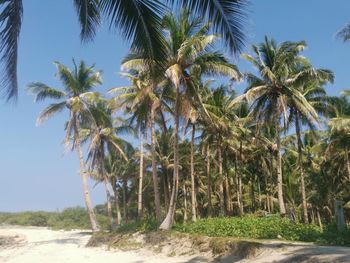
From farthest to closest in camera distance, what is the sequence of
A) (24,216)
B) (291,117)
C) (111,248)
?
1. (24,216)
2. (291,117)
3. (111,248)

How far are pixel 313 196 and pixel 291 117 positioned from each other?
2025 centimetres

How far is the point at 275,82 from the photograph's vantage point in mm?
26531

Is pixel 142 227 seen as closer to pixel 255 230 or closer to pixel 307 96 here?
pixel 255 230

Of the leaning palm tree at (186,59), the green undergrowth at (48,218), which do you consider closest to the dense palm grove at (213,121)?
the leaning palm tree at (186,59)

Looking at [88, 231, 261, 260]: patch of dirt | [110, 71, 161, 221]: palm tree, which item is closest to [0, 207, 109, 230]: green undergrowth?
[110, 71, 161, 221]: palm tree

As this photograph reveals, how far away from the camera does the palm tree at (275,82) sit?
2641 centimetres

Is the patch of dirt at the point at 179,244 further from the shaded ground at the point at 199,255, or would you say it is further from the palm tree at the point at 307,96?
the palm tree at the point at 307,96

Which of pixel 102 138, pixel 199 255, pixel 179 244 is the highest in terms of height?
pixel 102 138

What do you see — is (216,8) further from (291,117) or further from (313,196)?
(313,196)

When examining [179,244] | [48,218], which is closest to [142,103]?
[179,244]

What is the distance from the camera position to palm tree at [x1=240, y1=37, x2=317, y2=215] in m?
26.4

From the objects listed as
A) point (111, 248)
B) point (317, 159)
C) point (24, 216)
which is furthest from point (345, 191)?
point (24, 216)

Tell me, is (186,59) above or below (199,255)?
above

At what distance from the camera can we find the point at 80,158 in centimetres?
3778
